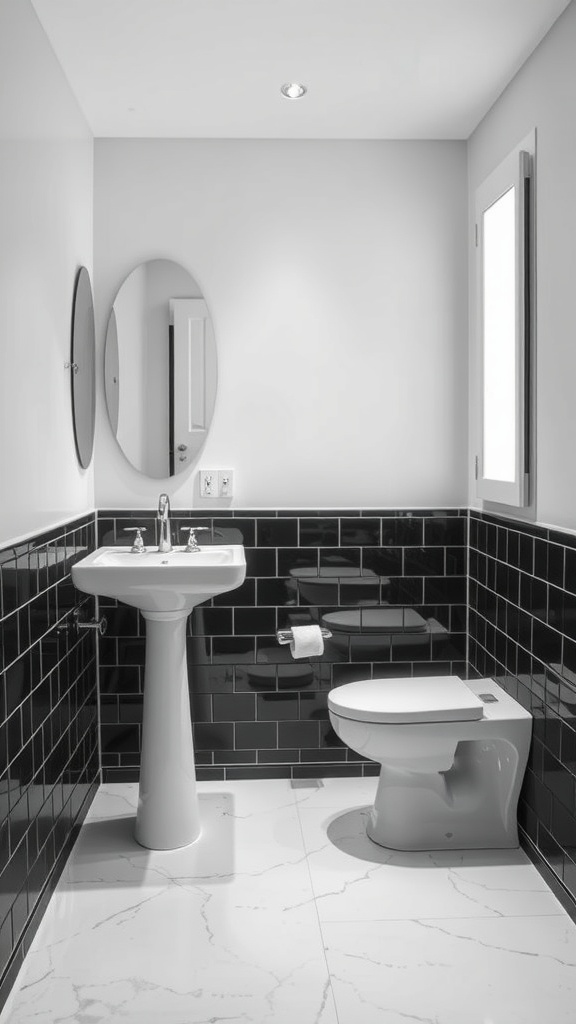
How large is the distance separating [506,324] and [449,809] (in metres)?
1.56

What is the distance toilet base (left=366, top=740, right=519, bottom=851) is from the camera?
8.70 ft

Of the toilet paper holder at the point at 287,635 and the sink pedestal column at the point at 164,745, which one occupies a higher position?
the toilet paper holder at the point at 287,635

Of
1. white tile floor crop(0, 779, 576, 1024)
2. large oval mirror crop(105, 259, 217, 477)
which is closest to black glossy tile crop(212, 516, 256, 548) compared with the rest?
large oval mirror crop(105, 259, 217, 477)

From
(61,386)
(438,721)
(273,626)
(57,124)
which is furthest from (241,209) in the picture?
(438,721)

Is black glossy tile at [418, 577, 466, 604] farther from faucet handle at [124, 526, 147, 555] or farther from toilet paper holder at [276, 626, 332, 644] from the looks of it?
faucet handle at [124, 526, 147, 555]

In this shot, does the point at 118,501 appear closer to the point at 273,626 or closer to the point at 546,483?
the point at 273,626

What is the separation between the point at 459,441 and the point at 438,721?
117 cm

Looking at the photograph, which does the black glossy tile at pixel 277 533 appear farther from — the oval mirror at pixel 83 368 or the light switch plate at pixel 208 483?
the oval mirror at pixel 83 368

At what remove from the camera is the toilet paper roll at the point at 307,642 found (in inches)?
118

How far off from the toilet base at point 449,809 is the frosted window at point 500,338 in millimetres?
951

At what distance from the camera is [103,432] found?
3.21 m

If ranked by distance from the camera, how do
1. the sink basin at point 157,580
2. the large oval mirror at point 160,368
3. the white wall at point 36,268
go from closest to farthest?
the white wall at point 36,268 → the sink basin at point 157,580 → the large oval mirror at point 160,368

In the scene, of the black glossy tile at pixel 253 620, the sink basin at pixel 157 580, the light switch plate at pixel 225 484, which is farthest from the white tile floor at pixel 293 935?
the light switch plate at pixel 225 484

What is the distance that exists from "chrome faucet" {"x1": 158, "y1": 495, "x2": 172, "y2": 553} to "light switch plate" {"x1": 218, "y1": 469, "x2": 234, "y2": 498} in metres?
0.24
